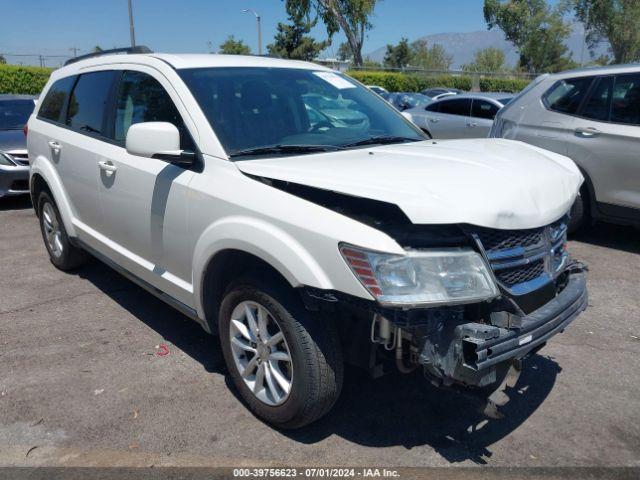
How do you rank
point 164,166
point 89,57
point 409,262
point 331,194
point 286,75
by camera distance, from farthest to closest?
point 89,57 < point 286,75 < point 164,166 < point 331,194 < point 409,262

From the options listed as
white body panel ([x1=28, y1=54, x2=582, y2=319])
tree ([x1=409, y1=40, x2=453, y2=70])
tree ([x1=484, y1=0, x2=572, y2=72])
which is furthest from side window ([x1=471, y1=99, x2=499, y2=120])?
tree ([x1=409, y1=40, x2=453, y2=70])

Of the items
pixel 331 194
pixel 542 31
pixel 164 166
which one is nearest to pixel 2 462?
Answer: pixel 164 166

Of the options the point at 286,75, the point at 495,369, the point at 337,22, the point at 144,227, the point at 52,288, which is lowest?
the point at 52,288

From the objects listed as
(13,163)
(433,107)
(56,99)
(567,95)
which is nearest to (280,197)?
(56,99)

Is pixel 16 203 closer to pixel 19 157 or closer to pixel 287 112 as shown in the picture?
pixel 19 157

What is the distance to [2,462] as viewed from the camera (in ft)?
9.88

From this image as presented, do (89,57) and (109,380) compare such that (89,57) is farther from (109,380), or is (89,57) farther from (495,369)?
(495,369)

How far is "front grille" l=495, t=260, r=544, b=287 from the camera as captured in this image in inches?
109

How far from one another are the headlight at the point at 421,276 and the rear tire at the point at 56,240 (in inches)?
142

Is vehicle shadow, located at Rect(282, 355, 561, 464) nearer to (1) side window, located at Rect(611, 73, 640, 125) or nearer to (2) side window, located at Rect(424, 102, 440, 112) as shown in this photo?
(1) side window, located at Rect(611, 73, 640, 125)

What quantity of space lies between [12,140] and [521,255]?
816 cm

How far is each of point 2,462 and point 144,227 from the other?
1529mm

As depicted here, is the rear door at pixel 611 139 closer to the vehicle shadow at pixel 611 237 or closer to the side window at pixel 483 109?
the vehicle shadow at pixel 611 237

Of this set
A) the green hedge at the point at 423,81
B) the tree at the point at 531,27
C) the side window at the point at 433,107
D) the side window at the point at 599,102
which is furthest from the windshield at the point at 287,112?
the tree at the point at 531,27
